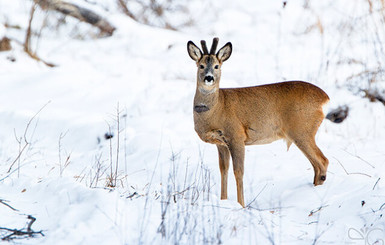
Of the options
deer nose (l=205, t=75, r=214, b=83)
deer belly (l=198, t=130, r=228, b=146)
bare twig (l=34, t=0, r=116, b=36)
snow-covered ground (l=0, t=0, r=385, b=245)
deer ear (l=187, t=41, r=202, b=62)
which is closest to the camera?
snow-covered ground (l=0, t=0, r=385, b=245)

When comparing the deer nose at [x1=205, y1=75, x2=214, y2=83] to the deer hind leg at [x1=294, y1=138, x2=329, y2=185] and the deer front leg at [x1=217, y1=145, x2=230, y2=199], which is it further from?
the deer hind leg at [x1=294, y1=138, x2=329, y2=185]

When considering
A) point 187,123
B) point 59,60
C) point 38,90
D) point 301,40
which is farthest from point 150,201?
point 301,40

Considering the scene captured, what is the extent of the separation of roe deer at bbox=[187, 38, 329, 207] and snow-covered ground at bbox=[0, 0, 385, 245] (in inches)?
13.9

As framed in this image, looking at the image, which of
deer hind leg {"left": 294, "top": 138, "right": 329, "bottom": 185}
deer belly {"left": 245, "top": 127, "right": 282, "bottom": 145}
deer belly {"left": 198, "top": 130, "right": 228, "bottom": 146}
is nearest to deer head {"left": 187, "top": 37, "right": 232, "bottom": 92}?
deer belly {"left": 198, "top": 130, "right": 228, "bottom": 146}

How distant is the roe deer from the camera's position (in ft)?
20.9

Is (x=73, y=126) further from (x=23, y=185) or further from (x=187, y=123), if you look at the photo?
(x=23, y=185)

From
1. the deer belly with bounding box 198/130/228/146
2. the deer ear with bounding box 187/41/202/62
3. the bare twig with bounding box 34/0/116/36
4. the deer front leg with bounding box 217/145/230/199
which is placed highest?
the bare twig with bounding box 34/0/116/36

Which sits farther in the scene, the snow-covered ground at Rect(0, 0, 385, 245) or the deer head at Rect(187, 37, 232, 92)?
the deer head at Rect(187, 37, 232, 92)

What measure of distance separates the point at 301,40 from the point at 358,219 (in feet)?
34.4

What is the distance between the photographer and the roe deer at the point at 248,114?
251 inches

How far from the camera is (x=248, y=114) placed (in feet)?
21.8

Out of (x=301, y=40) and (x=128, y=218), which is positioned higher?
(x=301, y=40)

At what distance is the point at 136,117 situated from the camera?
9.70 m

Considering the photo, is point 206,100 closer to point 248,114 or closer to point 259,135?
point 248,114
